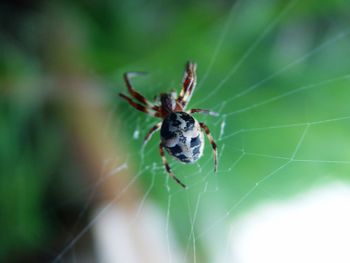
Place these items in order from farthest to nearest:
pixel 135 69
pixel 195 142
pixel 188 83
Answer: pixel 135 69
pixel 188 83
pixel 195 142

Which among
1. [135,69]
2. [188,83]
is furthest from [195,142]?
[135,69]

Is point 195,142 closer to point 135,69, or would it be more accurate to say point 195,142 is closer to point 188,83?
point 188,83

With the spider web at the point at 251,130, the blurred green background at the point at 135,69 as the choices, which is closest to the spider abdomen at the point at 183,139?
the spider web at the point at 251,130

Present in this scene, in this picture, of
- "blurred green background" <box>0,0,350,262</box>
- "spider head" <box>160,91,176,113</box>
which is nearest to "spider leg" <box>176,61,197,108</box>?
"spider head" <box>160,91,176,113</box>

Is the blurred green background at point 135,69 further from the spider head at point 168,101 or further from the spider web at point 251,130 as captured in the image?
the spider head at point 168,101

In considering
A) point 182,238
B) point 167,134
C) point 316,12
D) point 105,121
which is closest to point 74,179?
point 105,121

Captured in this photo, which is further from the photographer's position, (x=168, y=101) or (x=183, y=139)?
(x=168, y=101)
